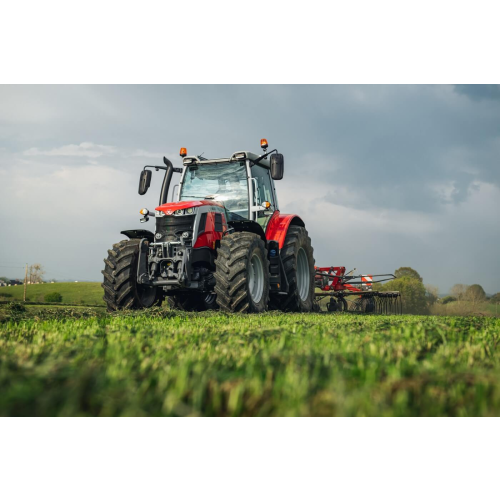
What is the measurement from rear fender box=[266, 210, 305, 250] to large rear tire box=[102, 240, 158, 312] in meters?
2.60

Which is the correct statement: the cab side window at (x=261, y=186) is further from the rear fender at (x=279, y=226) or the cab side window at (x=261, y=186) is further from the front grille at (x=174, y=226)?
the front grille at (x=174, y=226)

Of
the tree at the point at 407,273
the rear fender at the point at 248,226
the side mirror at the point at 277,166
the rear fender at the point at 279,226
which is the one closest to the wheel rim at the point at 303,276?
the rear fender at the point at 279,226

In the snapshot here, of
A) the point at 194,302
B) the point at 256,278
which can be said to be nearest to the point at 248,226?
the point at 256,278

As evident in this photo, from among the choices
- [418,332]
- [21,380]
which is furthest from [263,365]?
[418,332]

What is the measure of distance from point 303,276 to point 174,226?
3762 millimetres

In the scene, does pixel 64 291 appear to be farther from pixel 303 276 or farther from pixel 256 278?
pixel 256 278

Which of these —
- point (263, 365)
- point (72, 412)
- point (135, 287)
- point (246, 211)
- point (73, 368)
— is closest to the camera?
point (72, 412)

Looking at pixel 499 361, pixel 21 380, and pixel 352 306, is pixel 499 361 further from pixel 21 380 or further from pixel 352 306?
pixel 352 306

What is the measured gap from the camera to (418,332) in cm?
345

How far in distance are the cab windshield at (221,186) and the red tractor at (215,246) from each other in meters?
0.02

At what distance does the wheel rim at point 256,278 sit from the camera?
7.85 meters

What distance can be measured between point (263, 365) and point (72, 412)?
826mm

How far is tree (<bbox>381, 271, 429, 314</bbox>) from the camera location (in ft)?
70.0

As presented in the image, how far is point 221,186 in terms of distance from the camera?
8930 millimetres
